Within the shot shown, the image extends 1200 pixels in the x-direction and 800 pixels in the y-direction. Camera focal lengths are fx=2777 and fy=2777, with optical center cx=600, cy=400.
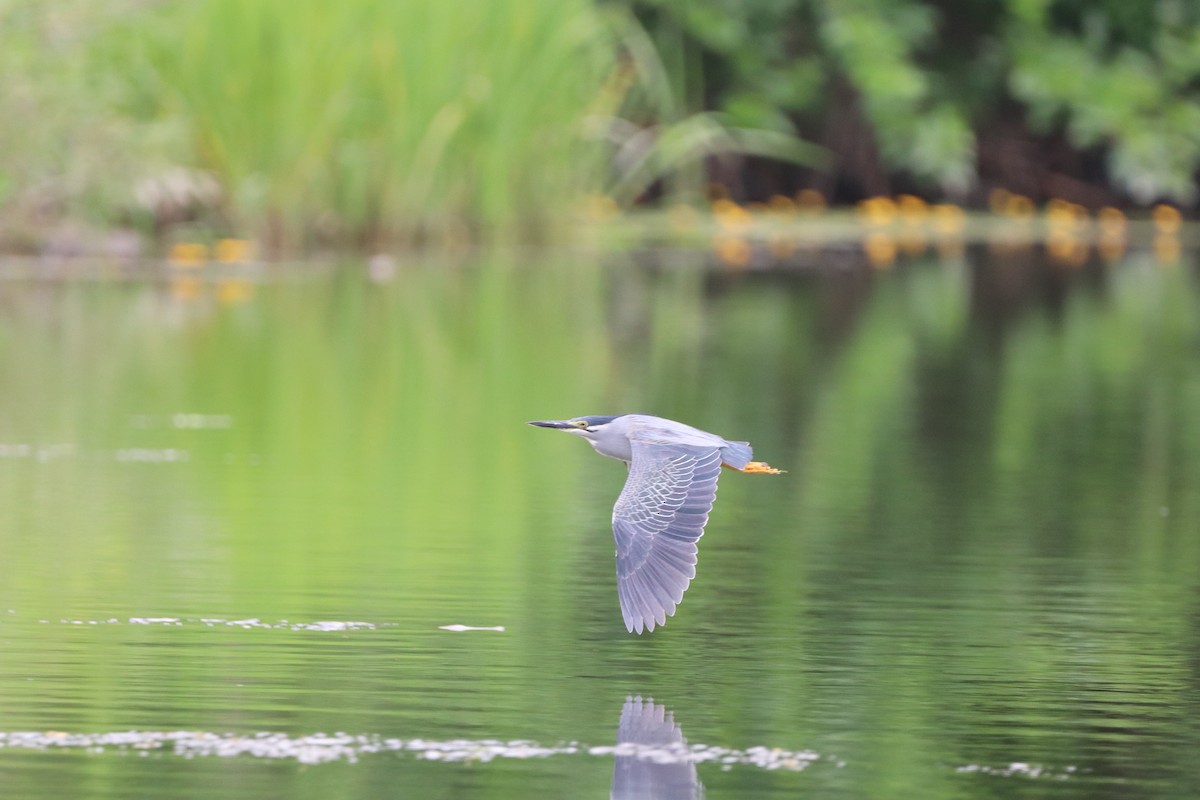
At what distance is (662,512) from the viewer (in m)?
5.26

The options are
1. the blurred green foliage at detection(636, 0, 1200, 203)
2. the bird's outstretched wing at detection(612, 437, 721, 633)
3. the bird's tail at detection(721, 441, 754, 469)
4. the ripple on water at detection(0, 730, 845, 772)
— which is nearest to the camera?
the ripple on water at detection(0, 730, 845, 772)

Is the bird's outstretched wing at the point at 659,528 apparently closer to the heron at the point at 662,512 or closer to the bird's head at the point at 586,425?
the heron at the point at 662,512

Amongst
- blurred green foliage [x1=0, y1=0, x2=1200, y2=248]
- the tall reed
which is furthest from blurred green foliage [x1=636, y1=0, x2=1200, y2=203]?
the tall reed

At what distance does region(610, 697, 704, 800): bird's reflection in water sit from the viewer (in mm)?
4285

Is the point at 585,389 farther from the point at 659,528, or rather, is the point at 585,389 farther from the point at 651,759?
the point at 651,759

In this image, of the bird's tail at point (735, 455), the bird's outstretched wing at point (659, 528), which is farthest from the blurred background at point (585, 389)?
the bird's tail at point (735, 455)

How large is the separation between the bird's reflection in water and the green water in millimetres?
11

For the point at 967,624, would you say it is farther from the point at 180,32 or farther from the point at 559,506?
the point at 180,32

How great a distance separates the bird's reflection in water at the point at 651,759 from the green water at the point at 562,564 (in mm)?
11

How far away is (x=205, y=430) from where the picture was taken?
30.8ft

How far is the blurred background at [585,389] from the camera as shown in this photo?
485cm

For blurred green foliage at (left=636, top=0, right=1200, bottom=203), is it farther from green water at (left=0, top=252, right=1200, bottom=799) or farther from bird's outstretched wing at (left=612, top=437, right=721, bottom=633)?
bird's outstretched wing at (left=612, top=437, right=721, bottom=633)

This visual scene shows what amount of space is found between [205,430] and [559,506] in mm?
1906

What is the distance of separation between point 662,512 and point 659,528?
0.05m
